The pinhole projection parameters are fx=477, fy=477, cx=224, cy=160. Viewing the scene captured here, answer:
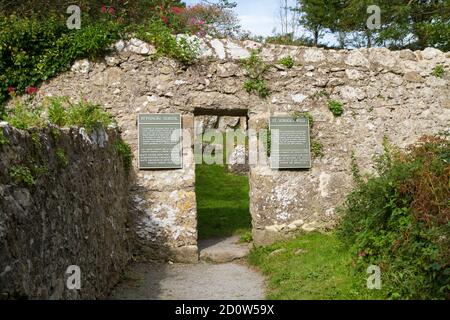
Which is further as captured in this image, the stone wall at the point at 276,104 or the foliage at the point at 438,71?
the foliage at the point at 438,71

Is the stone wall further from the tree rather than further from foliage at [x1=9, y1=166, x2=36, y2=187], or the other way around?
the tree

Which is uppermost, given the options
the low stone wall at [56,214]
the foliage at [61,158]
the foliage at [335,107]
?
the foliage at [335,107]

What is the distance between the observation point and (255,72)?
845cm

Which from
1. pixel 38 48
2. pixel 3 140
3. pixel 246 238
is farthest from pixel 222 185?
pixel 3 140

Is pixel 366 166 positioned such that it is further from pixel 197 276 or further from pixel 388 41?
pixel 388 41

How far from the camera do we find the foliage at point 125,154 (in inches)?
309

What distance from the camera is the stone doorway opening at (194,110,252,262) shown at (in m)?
9.20

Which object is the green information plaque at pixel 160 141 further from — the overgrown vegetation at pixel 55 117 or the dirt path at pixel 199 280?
the dirt path at pixel 199 280

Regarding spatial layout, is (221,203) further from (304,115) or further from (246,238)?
(304,115)

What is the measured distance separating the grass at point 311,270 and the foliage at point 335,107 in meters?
2.19

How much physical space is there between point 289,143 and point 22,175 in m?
5.68

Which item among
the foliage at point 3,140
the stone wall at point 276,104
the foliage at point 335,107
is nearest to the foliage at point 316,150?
the stone wall at point 276,104

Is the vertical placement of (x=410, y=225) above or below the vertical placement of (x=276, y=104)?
below

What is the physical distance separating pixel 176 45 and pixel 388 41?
10.3m
